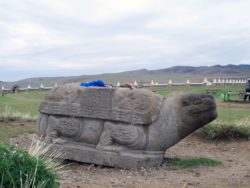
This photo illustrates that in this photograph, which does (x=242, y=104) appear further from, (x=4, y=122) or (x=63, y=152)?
(x=63, y=152)

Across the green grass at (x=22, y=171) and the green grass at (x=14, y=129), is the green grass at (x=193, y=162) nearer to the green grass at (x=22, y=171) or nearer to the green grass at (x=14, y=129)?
the green grass at (x=22, y=171)

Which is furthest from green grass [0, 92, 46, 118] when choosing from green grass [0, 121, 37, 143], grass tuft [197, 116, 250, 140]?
grass tuft [197, 116, 250, 140]

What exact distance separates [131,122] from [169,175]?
3.72 ft

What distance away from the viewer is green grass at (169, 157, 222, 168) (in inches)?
303

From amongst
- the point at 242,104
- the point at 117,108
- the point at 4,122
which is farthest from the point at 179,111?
the point at 242,104

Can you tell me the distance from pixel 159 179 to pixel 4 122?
7912mm

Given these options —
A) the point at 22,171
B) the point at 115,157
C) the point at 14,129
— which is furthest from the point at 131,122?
the point at 14,129

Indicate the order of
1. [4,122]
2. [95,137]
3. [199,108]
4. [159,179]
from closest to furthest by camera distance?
[159,179], [199,108], [95,137], [4,122]

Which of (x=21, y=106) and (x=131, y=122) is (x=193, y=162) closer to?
(x=131, y=122)

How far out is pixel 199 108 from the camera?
737 centimetres

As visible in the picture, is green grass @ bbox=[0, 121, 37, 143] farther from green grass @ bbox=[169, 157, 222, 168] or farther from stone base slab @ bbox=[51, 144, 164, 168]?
green grass @ bbox=[169, 157, 222, 168]

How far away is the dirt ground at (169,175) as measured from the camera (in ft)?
20.8

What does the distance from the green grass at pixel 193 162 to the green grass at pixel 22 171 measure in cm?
375

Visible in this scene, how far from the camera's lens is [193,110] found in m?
7.37
